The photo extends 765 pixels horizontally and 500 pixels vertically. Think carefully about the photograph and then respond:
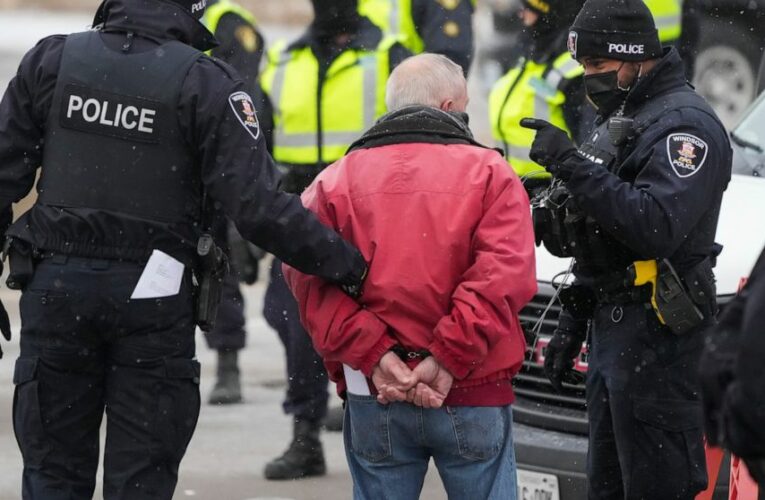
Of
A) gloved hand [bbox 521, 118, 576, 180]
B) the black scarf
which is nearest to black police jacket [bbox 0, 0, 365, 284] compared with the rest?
the black scarf

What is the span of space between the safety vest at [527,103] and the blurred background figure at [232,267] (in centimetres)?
132

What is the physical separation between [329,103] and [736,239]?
2313mm

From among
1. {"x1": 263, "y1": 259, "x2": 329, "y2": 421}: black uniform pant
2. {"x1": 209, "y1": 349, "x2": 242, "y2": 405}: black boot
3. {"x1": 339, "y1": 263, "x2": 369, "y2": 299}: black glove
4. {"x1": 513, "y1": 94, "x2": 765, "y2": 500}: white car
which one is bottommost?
{"x1": 209, "y1": 349, "x2": 242, "y2": 405}: black boot

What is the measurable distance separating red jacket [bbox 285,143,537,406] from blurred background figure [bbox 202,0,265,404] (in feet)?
12.2

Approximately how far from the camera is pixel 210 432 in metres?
7.31

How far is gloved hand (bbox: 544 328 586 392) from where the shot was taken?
4843mm

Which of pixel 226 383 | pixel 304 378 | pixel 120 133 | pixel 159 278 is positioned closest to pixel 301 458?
pixel 304 378

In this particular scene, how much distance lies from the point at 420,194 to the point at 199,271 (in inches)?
31.6

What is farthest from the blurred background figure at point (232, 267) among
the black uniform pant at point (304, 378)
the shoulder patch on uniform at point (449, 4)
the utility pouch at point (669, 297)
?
the utility pouch at point (669, 297)

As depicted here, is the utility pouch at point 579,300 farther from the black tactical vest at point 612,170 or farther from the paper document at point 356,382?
the paper document at point 356,382

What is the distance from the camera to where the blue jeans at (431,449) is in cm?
406

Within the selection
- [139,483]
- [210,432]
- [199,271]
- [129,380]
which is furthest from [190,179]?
[210,432]

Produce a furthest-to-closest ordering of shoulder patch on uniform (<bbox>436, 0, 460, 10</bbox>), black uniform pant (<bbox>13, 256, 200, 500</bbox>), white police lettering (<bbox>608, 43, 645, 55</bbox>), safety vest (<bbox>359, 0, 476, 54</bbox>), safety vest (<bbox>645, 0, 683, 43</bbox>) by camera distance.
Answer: safety vest (<bbox>645, 0, 683, 43</bbox>) < shoulder patch on uniform (<bbox>436, 0, 460, 10</bbox>) < safety vest (<bbox>359, 0, 476, 54</bbox>) < white police lettering (<bbox>608, 43, 645, 55</bbox>) < black uniform pant (<bbox>13, 256, 200, 500</bbox>)

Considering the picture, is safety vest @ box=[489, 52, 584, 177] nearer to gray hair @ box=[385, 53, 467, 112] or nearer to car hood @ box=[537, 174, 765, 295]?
car hood @ box=[537, 174, 765, 295]
